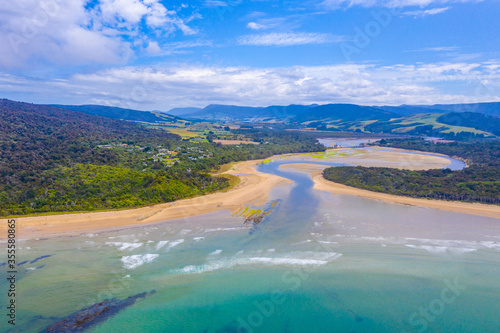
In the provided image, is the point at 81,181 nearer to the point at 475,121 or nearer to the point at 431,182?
the point at 431,182

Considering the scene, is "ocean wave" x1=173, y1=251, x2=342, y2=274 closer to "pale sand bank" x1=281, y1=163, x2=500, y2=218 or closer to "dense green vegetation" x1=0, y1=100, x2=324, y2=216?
"dense green vegetation" x1=0, y1=100, x2=324, y2=216

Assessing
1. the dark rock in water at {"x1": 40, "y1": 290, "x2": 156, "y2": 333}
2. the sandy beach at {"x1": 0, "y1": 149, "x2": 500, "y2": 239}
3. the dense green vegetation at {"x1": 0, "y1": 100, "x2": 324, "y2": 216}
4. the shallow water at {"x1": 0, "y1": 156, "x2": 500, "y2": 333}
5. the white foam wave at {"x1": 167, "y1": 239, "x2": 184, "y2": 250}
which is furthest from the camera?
the dense green vegetation at {"x1": 0, "y1": 100, "x2": 324, "y2": 216}

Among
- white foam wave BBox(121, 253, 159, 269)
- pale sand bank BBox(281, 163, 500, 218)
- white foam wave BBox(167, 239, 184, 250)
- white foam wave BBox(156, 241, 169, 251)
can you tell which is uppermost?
pale sand bank BBox(281, 163, 500, 218)

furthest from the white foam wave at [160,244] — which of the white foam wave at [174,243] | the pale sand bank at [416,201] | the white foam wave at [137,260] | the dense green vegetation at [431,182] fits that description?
the dense green vegetation at [431,182]

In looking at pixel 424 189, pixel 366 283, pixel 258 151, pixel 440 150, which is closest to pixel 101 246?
pixel 366 283

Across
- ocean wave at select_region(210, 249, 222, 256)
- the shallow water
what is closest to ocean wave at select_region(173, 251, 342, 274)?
the shallow water
